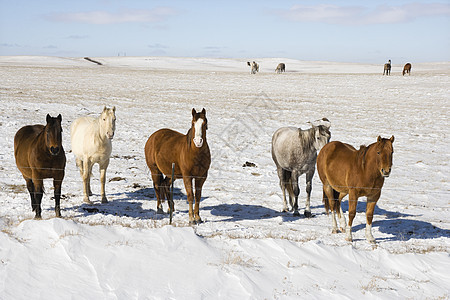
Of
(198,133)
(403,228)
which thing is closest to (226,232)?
(198,133)

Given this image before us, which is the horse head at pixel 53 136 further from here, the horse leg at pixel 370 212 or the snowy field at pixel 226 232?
the horse leg at pixel 370 212

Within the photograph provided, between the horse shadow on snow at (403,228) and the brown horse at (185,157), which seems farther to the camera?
the horse shadow on snow at (403,228)

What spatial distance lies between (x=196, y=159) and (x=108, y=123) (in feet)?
8.63

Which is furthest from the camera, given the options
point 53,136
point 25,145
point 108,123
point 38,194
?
point 108,123

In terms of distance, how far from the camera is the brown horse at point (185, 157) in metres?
7.71

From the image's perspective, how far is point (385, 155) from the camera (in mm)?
6922

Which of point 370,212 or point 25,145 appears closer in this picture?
point 370,212

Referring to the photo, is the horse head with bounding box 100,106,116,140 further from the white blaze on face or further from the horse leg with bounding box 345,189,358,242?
the horse leg with bounding box 345,189,358,242

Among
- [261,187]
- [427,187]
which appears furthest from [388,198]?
[261,187]

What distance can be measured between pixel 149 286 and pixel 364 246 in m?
4.06

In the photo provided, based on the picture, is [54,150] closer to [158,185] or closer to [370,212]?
[158,185]

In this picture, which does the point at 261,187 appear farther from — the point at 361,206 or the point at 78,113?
the point at 78,113

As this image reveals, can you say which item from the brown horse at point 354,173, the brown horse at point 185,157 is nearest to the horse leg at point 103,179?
the brown horse at point 185,157

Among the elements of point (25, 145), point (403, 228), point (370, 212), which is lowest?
point (403, 228)
